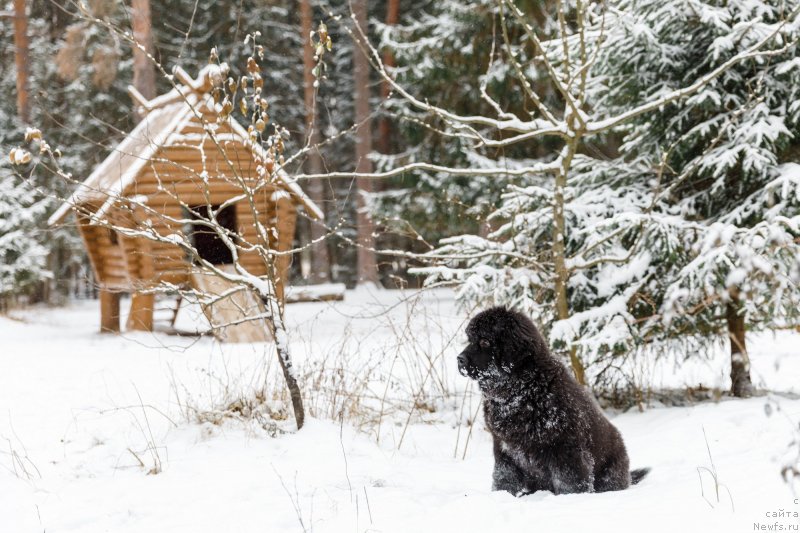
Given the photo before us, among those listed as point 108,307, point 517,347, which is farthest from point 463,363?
point 108,307

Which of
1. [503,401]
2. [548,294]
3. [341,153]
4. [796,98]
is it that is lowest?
[503,401]

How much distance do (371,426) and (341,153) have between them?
70.3ft

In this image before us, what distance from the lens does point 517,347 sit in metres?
3.63

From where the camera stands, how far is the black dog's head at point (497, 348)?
11.8ft

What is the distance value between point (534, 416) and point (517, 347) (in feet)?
1.28

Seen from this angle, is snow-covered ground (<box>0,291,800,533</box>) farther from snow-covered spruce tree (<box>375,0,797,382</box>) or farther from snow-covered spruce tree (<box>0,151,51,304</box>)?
snow-covered spruce tree (<box>0,151,51,304</box>)

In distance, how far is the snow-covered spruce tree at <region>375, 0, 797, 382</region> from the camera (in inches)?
205

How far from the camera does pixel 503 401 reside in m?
3.65

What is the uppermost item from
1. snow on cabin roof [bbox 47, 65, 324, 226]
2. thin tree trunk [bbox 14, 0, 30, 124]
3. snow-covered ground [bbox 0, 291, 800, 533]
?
thin tree trunk [bbox 14, 0, 30, 124]

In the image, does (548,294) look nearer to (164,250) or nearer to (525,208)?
(525,208)

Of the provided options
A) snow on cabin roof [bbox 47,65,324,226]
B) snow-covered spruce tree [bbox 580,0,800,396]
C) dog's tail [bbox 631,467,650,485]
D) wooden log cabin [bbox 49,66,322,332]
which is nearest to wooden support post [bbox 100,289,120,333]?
wooden log cabin [bbox 49,66,322,332]

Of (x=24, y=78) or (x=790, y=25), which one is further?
(x=24, y=78)

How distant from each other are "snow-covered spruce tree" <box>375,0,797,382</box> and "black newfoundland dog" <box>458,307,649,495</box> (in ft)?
5.24

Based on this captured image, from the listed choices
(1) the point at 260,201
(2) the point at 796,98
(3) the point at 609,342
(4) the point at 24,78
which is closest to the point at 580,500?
(3) the point at 609,342
